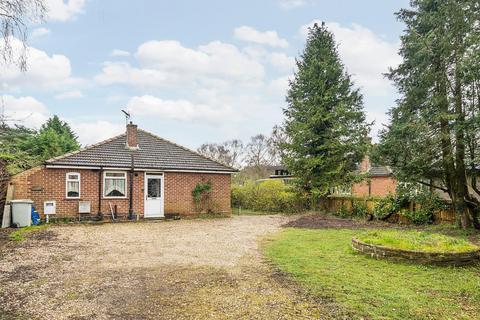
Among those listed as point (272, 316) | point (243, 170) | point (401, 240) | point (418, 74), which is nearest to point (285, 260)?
point (401, 240)

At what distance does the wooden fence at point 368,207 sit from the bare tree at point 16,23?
15.5m

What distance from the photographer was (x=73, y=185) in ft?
53.2

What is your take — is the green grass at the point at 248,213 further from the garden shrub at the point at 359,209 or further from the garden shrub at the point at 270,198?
the garden shrub at the point at 359,209

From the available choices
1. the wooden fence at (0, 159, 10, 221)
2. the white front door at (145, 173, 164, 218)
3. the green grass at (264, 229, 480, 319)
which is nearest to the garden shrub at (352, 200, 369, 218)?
the green grass at (264, 229, 480, 319)

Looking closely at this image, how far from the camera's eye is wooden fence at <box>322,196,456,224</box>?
14.5m

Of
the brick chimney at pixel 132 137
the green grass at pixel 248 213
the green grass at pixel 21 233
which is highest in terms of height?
the brick chimney at pixel 132 137

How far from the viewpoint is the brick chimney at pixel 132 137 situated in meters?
18.5

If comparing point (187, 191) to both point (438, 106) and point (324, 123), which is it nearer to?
point (324, 123)

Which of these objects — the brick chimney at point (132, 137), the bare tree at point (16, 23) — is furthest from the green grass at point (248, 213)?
the bare tree at point (16, 23)

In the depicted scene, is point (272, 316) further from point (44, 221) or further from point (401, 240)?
point (44, 221)

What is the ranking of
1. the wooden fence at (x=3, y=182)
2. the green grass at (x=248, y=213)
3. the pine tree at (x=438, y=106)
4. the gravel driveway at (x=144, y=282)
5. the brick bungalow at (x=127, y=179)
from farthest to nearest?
the green grass at (x=248, y=213), the brick bungalow at (x=127, y=179), the wooden fence at (x=3, y=182), the pine tree at (x=438, y=106), the gravel driveway at (x=144, y=282)

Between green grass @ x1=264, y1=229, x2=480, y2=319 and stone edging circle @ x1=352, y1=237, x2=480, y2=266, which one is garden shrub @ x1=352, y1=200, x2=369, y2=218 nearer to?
green grass @ x1=264, y1=229, x2=480, y2=319

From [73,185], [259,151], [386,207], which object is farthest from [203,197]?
[259,151]

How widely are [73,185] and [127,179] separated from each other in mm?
2457
